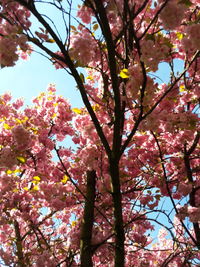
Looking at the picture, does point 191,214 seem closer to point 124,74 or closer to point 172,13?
point 124,74

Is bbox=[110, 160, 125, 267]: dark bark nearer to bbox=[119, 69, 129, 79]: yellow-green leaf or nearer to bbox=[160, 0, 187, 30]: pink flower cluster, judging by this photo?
bbox=[119, 69, 129, 79]: yellow-green leaf

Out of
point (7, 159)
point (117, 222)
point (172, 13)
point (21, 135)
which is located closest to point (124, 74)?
point (172, 13)

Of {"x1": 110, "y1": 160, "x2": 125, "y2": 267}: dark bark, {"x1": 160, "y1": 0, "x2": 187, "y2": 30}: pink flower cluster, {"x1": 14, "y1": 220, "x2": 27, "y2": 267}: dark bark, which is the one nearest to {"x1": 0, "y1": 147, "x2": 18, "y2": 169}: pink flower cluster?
{"x1": 110, "y1": 160, "x2": 125, "y2": 267}: dark bark

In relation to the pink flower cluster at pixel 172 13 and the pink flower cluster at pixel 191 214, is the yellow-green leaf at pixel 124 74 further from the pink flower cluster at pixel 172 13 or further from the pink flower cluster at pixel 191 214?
the pink flower cluster at pixel 191 214

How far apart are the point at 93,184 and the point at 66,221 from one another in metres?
3.59

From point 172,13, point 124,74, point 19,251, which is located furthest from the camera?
point 19,251

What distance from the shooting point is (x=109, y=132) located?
13.9 feet

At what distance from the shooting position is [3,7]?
3.65 meters

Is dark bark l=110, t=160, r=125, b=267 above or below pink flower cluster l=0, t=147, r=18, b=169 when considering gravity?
below

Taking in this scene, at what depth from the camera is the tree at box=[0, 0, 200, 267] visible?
2.91 m

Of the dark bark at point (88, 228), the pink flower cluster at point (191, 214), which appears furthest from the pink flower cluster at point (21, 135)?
the pink flower cluster at point (191, 214)

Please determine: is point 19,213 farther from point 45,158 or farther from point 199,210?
point 199,210

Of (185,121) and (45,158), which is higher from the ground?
(45,158)

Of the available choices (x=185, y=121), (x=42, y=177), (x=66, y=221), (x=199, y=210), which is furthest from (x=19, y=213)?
(x=185, y=121)
